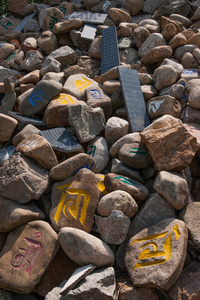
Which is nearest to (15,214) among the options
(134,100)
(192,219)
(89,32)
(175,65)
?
(192,219)

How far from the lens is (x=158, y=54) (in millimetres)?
4062

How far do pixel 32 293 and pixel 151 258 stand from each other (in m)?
1.05

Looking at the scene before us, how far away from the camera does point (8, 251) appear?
7.57 ft

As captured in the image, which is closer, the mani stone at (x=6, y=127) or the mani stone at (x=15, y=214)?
the mani stone at (x=15, y=214)

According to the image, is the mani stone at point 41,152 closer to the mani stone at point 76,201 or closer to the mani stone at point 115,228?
the mani stone at point 76,201

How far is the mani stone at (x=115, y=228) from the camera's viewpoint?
2.22m

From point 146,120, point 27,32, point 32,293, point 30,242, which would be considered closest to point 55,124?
point 146,120

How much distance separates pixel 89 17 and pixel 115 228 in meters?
4.46

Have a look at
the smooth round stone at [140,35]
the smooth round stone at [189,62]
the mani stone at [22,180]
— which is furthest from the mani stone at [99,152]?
the smooth round stone at [140,35]

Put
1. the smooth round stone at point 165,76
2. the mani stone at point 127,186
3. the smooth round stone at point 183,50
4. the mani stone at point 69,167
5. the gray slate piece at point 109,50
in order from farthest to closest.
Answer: the gray slate piece at point 109,50 < the smooth round stone at point 183,50 < the smooth round stone at point 165,76 < the mani stone at point 69,167 < the mani stone at point 127,186

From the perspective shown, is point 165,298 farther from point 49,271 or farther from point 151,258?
point 49,271

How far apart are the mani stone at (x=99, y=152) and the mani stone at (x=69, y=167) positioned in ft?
1.12

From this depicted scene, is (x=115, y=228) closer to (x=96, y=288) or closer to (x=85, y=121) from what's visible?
(x=96, y=288)

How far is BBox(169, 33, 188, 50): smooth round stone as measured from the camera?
4277mm
